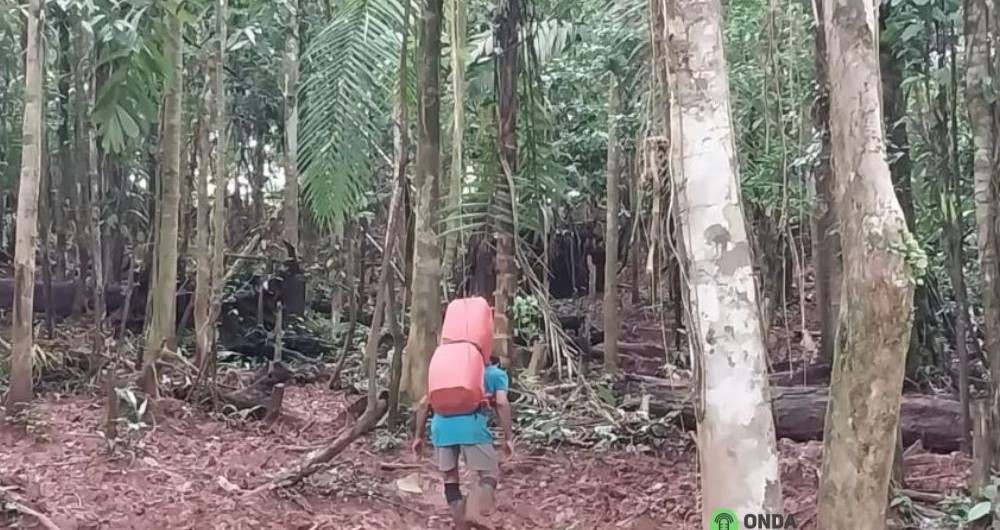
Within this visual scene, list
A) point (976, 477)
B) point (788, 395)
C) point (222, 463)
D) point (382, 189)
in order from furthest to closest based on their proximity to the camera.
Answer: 1. point (382, 189)
2. point (788, 395)
3. point (222, 463)
4. point (976, 477)

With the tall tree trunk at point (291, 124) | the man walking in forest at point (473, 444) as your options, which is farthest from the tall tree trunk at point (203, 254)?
the man walking in forest at point (473, 444)

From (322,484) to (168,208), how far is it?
10.6ft

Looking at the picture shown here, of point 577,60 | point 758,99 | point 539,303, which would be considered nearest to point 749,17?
point 758,99

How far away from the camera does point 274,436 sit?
7.53 m

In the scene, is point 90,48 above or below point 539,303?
above

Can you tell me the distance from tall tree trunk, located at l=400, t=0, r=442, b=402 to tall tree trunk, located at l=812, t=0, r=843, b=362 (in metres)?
2.34

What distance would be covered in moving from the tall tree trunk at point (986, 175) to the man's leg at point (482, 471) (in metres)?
2.23

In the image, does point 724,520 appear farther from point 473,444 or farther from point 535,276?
point 535,276

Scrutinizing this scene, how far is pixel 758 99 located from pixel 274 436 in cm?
438

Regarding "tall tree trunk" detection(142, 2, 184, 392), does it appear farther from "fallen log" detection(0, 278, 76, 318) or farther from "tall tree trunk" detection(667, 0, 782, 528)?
"tall tree trunk" detection(667, 0, 782, 528)

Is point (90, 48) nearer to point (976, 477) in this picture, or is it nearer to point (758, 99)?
point (758, 99)

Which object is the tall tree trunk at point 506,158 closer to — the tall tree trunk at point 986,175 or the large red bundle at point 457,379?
the large red bundle at point 457,379

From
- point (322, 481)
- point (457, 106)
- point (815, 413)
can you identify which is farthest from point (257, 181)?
point (815, 413)

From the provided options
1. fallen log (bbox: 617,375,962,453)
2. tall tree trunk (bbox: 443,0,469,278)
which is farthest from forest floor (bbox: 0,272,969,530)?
tall tree trunk (bbox: 443,0,469,278)
